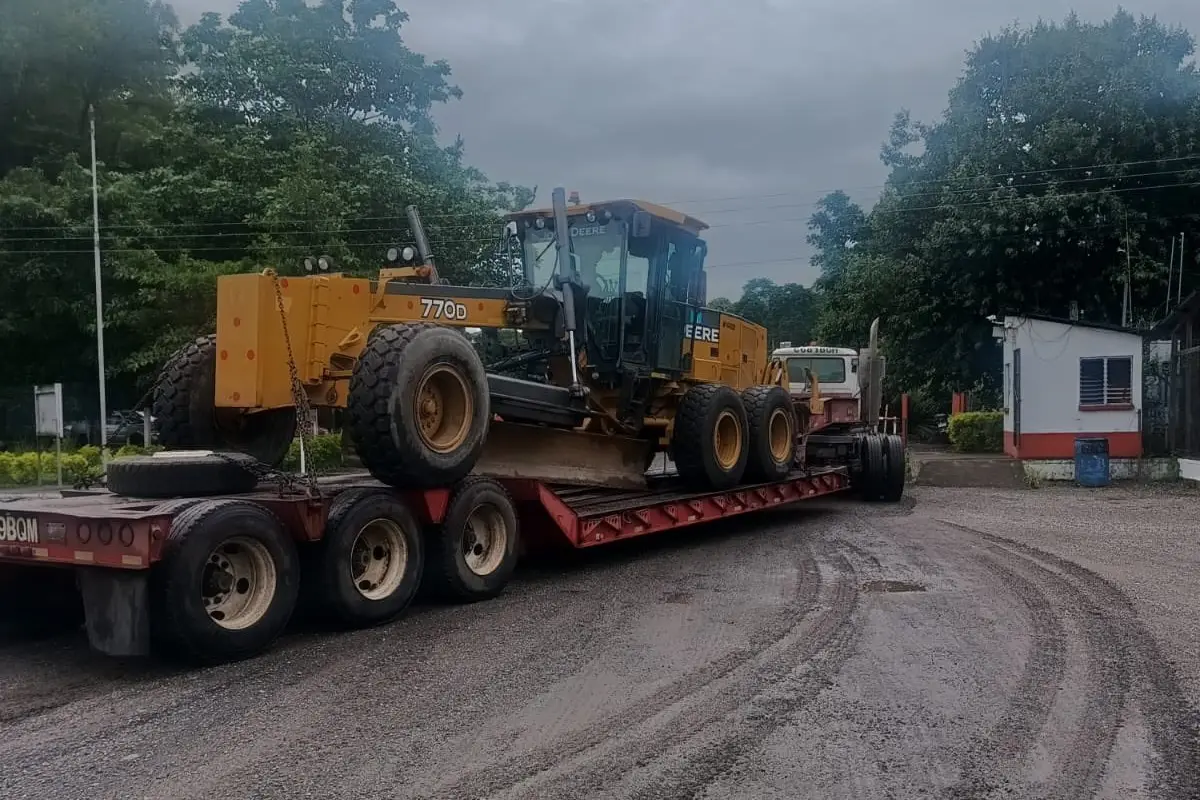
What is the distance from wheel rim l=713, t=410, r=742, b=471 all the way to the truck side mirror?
236 cm

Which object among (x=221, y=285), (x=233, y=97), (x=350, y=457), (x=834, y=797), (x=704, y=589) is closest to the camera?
(x=834, y=797)

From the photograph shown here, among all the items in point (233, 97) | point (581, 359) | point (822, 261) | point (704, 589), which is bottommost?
point (704, 589)

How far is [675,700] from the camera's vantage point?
17.9 ft

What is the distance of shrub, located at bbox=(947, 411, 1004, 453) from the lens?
2517 centimetres

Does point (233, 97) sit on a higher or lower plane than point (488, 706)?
higher

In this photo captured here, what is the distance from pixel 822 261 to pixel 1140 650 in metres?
33.7

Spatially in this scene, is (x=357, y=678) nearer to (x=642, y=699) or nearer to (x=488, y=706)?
(x=488, y=706)

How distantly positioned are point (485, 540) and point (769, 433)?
497cm

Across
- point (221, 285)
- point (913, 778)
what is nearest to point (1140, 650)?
point (913, 778)

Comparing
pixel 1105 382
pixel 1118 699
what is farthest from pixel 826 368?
pixel 1118 699

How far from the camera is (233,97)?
2783cm

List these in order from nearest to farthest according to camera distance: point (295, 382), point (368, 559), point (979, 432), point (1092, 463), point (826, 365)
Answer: point (368, 559), point (295, 382), point (826, 365), point (1092, 463), point (979, 432)

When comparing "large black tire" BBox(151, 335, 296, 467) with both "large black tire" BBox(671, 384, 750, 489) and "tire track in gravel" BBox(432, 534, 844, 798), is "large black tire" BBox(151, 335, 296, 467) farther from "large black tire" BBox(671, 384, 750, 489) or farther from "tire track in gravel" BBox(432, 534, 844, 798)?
"large black tire" BBox(671, 384, 750, 489)

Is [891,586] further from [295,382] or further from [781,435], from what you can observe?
[295,382]
